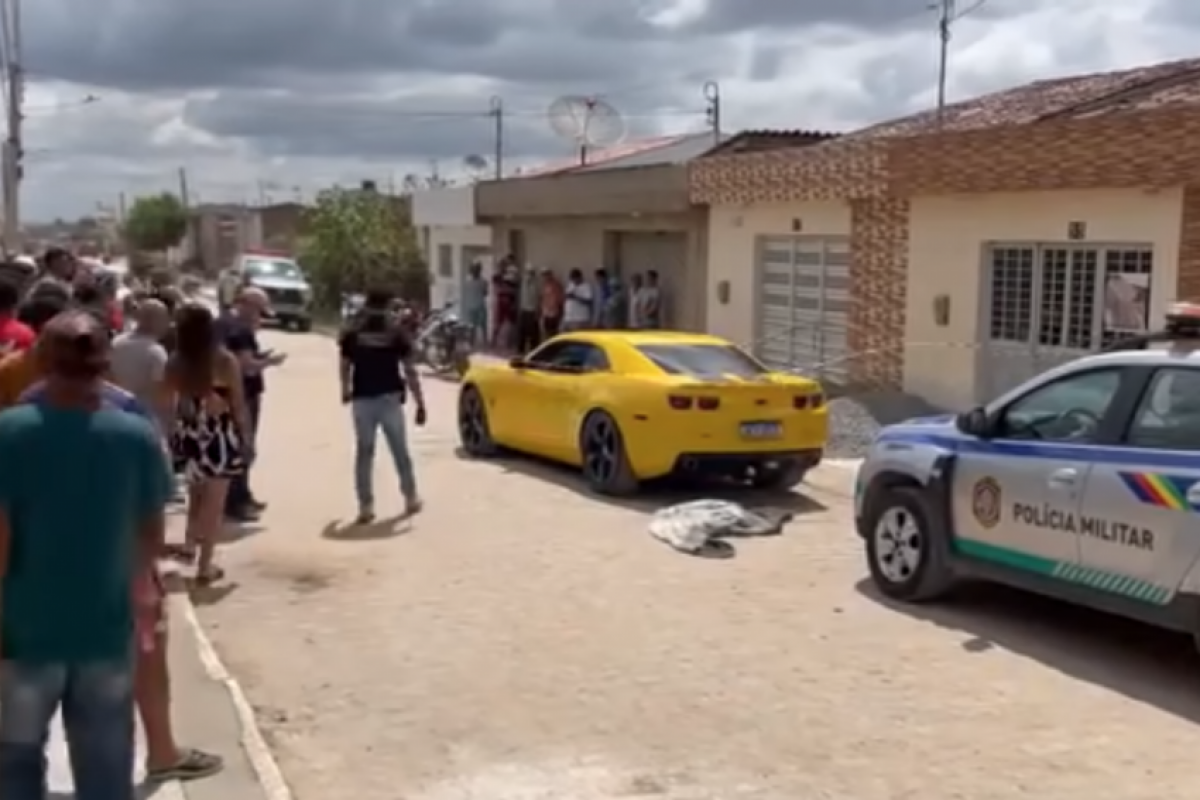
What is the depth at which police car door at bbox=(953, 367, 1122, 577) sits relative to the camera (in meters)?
7.30

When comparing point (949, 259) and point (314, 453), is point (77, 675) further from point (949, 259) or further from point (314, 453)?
→ point (949, 259)

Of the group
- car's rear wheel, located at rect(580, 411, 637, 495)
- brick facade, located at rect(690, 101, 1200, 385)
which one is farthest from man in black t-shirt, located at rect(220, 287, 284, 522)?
brick facade, located at rect(690, 101, 1200, 385)

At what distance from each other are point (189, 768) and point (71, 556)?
1873 mm

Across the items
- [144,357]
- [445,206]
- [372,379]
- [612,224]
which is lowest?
[372,379]

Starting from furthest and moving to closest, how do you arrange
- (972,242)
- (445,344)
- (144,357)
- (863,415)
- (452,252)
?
1. (452,252)
2. (445,344)
3. (972,242)
4. (863,415)
5. (144,357)

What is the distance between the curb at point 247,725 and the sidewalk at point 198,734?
0.6 inches

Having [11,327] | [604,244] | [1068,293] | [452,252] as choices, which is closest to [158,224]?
[452,252]

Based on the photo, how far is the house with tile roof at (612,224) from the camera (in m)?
23.7

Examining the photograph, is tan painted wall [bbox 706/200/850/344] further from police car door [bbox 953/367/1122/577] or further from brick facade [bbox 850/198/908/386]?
police car door [bbox 953/367/1122/577]

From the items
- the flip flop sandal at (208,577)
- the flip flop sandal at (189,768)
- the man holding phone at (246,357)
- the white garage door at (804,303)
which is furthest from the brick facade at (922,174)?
the flip flop sandal at (189,768)

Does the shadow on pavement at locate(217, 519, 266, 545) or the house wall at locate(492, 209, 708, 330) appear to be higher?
the house wall at locate(492, 209, 708, 330)

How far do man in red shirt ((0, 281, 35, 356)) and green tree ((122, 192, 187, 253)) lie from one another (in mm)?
93335

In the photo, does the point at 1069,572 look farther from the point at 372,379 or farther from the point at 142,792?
the point at 372,379

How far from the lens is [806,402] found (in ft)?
38.5
